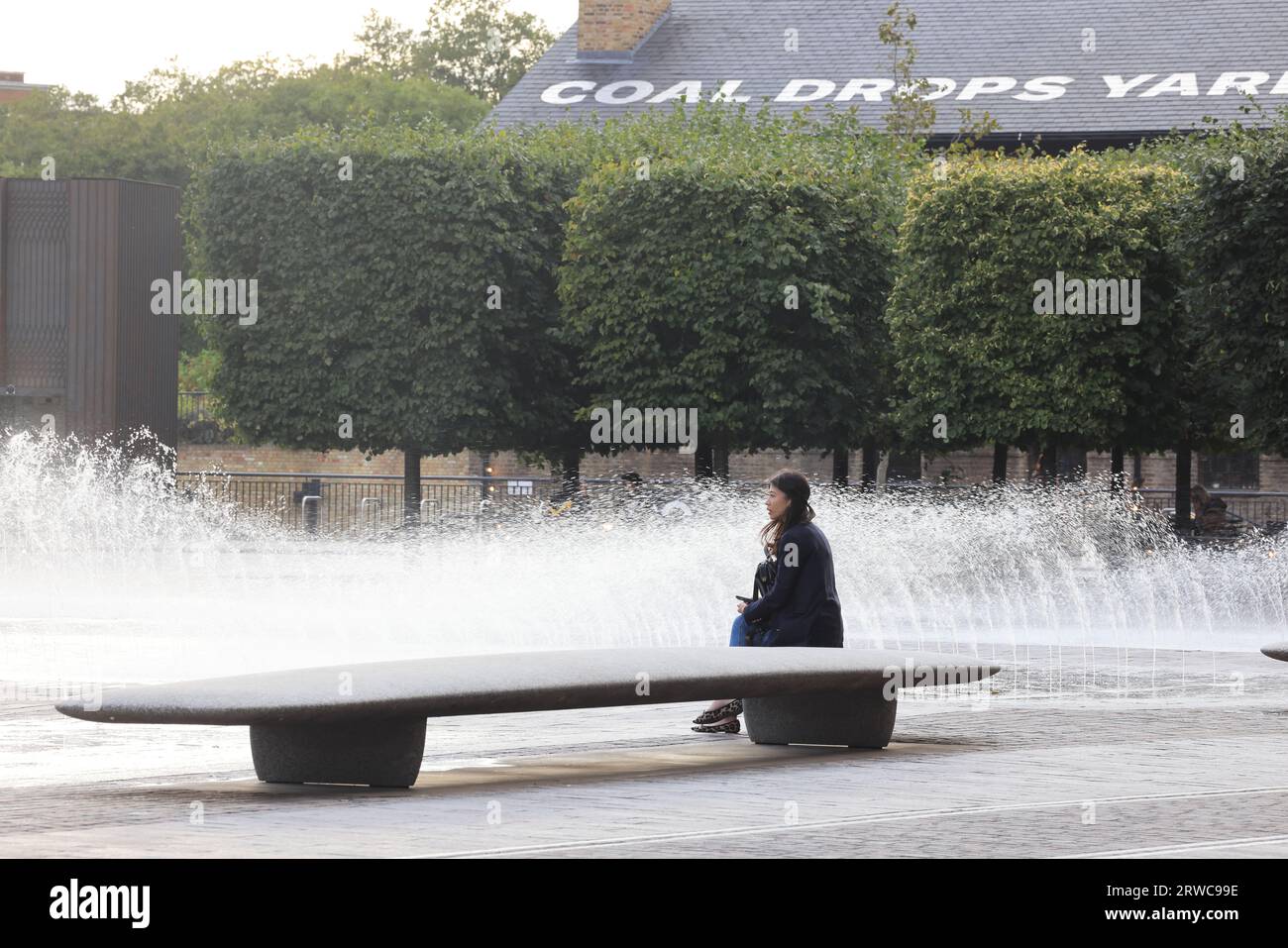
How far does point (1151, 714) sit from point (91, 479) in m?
20.2

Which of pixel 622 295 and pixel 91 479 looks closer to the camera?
pixel 91 479

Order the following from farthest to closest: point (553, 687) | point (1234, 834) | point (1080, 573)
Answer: point (1080, 573) → point (553, 687) → point (1234, 834)

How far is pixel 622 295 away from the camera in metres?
32.7

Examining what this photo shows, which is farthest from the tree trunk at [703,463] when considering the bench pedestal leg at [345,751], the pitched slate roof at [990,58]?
the bench pedestal leg at [345,751]

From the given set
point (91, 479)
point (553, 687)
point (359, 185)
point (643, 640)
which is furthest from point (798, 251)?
point (553, 687)

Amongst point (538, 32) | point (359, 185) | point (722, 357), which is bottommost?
point (722, 357)

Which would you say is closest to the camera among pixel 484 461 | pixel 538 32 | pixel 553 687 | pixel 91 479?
pixel 553 687

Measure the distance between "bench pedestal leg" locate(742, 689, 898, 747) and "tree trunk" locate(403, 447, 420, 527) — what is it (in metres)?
23.7

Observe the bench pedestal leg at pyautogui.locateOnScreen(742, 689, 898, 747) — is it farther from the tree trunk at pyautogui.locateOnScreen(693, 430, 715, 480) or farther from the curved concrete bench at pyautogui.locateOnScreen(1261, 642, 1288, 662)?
the tree trunk at pyautogui.locateOnScreen(693, 430, 715, 480)

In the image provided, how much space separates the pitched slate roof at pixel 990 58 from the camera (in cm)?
4912

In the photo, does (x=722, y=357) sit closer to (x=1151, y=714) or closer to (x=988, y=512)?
(x=988, y=512)

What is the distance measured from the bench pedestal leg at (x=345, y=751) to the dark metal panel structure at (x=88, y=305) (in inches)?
835

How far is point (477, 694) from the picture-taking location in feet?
31.0

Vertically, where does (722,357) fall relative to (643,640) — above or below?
above
